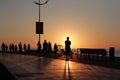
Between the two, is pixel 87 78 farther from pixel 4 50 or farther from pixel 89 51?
pixel 4 50

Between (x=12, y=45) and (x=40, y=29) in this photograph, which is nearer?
(x=40, y=29)

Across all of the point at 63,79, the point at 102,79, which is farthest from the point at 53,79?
the point at 102,79

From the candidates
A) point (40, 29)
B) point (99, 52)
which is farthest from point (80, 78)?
point (40, 29)

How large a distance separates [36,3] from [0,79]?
53.0m

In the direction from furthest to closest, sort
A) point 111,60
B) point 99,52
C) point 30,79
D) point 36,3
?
1. point 36,3
2. point 99,52
3. point 111,60
4. point 30,79

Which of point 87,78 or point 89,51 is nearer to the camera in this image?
point 87,78

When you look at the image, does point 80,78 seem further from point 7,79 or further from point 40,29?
point 40,29

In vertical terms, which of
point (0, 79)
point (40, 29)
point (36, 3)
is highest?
point (36, 3)

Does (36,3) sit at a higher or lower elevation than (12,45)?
higher

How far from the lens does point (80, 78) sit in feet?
63.2

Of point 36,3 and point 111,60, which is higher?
point 36,3

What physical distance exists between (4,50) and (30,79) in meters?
72.3

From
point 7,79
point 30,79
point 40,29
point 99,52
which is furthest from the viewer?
point 40,29

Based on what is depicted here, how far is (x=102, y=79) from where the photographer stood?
744 inches
